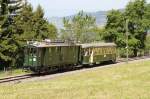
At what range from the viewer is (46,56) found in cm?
3866

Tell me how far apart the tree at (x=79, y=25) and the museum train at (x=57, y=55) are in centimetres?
4619

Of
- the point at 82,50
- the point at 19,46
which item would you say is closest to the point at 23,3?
the point at 19,46

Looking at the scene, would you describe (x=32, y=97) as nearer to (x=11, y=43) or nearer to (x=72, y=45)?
(x=72, y=45)

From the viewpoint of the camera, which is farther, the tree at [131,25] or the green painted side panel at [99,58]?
the tree at [131,25]

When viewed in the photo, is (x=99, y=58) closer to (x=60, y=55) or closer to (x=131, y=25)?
(x=60, y=55)

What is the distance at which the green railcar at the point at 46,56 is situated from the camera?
38.0 m

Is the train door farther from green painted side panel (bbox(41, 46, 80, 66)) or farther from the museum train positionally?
green painted side panel (bbox(41, 46, 80, 66))

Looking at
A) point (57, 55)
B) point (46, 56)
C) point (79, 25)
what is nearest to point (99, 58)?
point (57, 55)

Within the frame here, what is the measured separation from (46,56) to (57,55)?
87.7 inches

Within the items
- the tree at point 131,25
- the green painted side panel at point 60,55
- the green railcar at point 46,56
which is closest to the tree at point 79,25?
the tree at point 131,25

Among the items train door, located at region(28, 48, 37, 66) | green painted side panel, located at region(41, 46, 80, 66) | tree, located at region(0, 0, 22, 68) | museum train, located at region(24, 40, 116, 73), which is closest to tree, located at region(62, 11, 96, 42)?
museum train, located at region(24, 40, 116, 73)

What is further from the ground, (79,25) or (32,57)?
(79,25)

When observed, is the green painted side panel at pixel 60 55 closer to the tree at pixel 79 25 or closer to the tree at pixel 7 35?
the tree at pixel 7 35

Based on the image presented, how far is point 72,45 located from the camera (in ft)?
145
